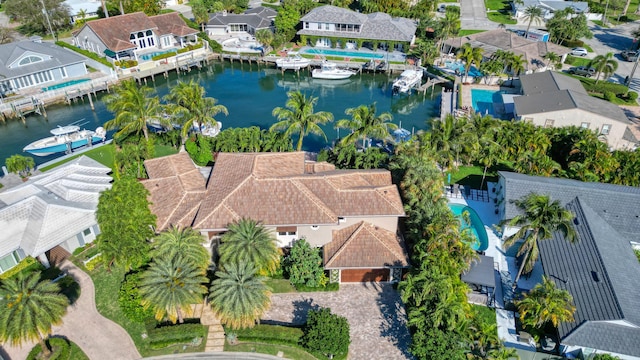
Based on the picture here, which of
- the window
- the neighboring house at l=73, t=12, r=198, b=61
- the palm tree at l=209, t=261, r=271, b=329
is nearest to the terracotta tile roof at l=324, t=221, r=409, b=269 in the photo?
the palm tree at l=209, t=261, r=271, b=329

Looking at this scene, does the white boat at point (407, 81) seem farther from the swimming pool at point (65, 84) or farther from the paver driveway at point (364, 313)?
the swimming pool at point (65, 84)

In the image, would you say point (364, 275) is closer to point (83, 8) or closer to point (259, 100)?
point (259, 100)

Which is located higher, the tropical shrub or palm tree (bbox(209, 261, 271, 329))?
palm tree (bbox(209, 261, 271, 329))

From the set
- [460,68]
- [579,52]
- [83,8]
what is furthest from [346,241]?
[83,8]

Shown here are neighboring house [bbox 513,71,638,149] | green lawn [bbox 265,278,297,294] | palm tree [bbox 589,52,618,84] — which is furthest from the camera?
palm tree [bbox 589,52,618,84]

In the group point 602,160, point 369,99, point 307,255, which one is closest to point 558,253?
point 602,160

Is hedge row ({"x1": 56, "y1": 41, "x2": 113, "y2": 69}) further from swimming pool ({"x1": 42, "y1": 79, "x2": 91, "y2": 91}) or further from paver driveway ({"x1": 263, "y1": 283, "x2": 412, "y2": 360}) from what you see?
paver driveway ({"x1": 263, "y1": 283, "x2": 412, "y2": 360})

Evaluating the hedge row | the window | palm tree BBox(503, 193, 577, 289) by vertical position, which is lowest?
palm tree BBox(503, 193, 577, 289)
